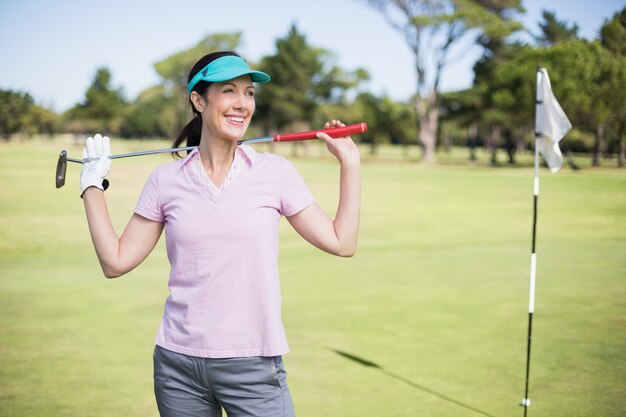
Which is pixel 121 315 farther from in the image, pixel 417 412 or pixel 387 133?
pixel 387 133

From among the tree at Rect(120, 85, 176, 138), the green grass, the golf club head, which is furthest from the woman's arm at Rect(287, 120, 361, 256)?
the tree at Rect(120, 85, 176, 138)

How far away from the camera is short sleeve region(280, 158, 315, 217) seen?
7.33 ft

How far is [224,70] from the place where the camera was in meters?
2.23

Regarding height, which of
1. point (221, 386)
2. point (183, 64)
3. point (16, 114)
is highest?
point (183, 64)

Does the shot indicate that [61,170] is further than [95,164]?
Yes

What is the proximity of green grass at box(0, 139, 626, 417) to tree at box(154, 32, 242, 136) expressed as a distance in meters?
58.9

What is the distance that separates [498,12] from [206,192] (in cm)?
5450

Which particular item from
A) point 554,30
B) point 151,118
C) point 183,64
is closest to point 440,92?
point 554,30

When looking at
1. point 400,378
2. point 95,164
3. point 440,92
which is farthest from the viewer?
point 440,92

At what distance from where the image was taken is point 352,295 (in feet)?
26.0

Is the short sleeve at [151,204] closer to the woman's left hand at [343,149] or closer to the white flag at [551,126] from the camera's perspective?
the woman's left hand at [343,149]

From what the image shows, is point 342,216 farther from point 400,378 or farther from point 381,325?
point 381,325

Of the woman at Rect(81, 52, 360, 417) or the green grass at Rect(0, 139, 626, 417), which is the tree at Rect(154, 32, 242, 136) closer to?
the green grass at Rect(0, 139, 626, 417)

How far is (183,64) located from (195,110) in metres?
78.4
